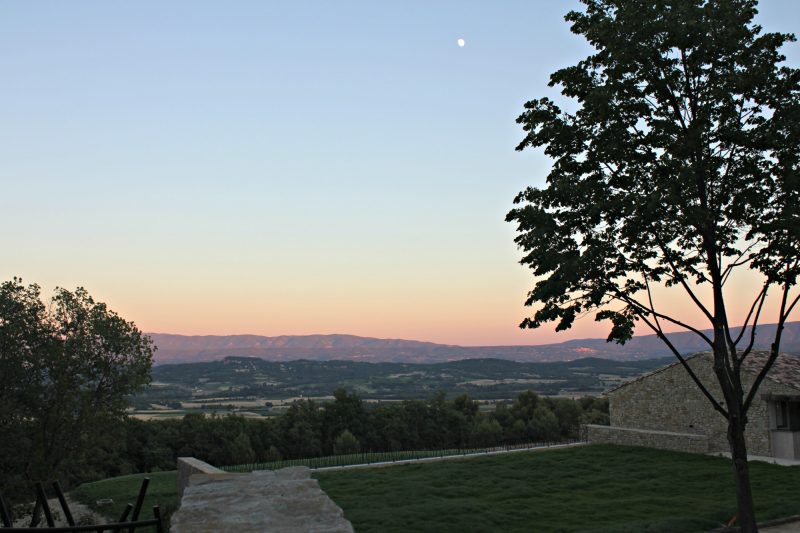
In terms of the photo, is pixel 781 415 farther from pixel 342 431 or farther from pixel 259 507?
pixel 342 431

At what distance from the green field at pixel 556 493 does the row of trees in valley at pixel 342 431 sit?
1833 inches

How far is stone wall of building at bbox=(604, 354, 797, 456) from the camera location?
33.3 m

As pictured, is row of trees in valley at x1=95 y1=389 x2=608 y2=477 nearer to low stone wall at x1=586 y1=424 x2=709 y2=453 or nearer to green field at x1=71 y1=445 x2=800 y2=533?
low stone wall at x1=586 y1=424 x2=709 y2=453

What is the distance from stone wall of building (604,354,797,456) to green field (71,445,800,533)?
3256mm

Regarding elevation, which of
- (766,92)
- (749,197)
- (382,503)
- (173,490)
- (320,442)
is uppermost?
(766,92)

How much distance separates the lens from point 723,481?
2558cm

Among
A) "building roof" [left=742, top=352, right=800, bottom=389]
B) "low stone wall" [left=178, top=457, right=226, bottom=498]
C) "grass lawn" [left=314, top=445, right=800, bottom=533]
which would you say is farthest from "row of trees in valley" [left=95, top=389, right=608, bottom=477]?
"low stone wall" [left=178, top=457, right=226, bottom=498]

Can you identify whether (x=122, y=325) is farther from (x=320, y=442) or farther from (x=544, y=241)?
(x=320, y=442)

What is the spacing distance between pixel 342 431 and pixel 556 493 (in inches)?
2613

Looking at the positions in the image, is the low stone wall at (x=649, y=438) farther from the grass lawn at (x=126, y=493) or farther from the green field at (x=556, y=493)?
the grass lawn at (x=126, y=493)

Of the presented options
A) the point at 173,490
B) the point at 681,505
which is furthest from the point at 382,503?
the point at 173,490

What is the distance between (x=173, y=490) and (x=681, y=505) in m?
24.8

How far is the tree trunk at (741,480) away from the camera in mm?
15578

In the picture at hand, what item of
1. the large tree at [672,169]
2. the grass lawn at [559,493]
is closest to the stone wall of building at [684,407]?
the grass lawn at [559,493]
